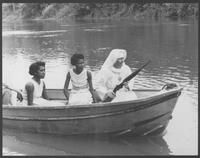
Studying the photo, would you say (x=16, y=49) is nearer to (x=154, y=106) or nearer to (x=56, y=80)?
(x=56, y=80)

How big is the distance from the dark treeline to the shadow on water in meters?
31.5

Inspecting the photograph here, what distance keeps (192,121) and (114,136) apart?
1.68m

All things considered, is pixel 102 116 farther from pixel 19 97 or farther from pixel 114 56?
pixel 19 97

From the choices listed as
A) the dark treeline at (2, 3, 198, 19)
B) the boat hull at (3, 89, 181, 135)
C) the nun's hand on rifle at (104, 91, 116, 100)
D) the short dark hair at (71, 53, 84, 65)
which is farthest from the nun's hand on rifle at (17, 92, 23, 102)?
the dark treeline at (2, 3, 198, 19)

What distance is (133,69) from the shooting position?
13.2m

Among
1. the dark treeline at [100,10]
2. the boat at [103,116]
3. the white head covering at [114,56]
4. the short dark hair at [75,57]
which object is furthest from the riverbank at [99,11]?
the short dark hair at [75,57]

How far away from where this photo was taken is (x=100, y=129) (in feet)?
21.2

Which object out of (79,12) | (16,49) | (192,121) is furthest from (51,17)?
(192,121)

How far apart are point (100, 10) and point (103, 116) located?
43714 millimetres

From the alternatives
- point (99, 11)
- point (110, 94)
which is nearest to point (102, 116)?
point (110, 94)

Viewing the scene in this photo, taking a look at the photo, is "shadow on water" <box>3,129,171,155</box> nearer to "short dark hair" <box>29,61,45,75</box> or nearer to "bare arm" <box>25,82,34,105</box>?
"bare arm" <box>25,82,34,105</box>

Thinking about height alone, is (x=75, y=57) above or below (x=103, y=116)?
above

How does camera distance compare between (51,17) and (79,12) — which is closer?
(79,12)

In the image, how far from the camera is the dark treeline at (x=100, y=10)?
39.4 metres
